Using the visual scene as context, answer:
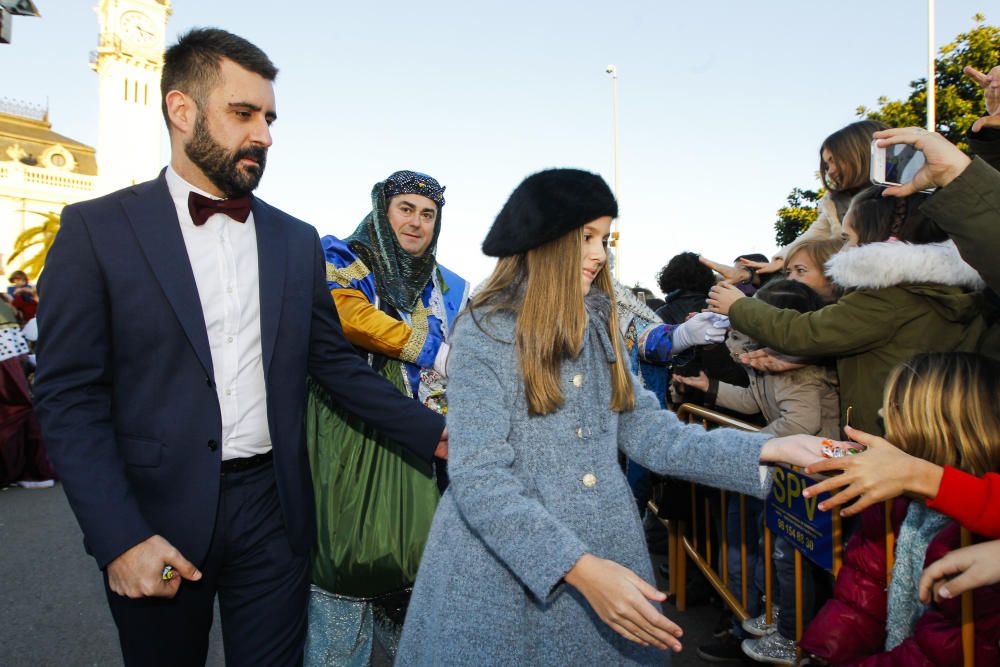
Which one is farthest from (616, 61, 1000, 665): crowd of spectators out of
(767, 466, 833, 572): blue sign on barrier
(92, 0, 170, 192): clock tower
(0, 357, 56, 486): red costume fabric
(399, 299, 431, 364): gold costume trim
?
(92, 0, 170, 192): clock tower

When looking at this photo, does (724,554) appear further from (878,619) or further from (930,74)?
(930,74)

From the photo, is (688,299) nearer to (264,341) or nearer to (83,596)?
(264,341)

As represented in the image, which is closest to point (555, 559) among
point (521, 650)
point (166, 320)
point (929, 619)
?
point (521, 650)

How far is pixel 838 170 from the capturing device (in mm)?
3719

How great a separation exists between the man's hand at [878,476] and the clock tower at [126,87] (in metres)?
63.2

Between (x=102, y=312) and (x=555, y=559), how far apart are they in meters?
1.41

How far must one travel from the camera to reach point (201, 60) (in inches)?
85.5

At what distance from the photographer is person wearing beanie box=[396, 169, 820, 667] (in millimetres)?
1716

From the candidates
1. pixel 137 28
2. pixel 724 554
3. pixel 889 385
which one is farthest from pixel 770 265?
pixel 137 28

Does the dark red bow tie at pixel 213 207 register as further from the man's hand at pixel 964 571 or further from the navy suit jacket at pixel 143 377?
the man's hand at pixel 964 571

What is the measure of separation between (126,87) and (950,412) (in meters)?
67.0

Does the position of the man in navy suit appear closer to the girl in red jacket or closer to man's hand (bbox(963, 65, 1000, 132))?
the girl in red jacket

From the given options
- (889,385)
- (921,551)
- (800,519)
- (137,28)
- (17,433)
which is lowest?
(17,433)

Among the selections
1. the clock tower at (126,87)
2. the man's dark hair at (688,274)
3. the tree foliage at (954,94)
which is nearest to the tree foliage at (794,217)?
the tree foliage at (954,94)
